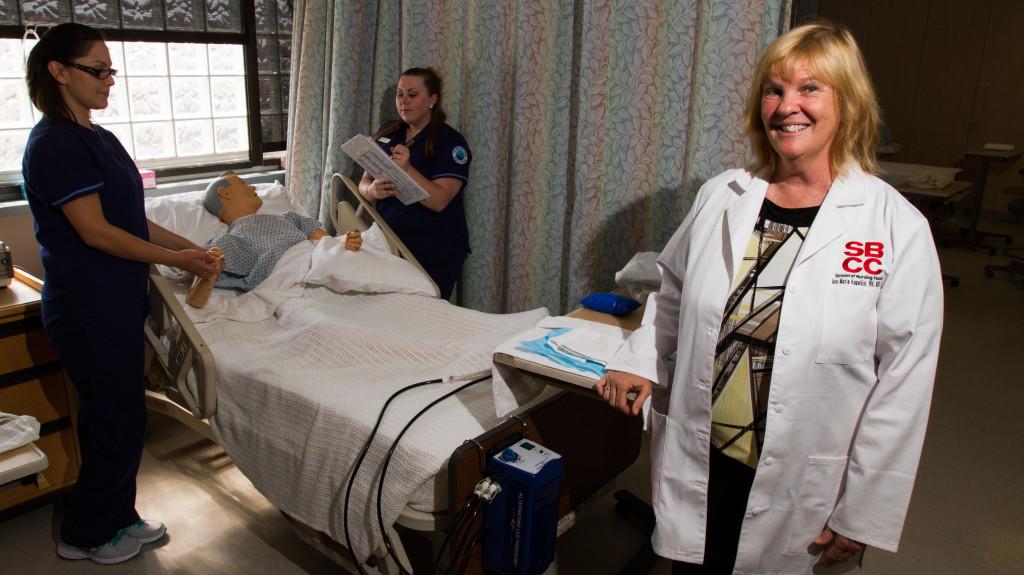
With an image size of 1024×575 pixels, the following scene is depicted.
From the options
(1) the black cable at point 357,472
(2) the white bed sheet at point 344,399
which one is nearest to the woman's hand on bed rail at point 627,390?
(2) the white bed sheet at point 344,399

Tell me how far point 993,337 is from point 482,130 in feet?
10.2

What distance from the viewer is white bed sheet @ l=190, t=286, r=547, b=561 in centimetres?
176

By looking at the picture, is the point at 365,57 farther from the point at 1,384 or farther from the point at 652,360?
the point at 652,360

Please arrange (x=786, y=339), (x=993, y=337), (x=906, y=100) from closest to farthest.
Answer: (x=786, y=339), (x=993, y=337), (x=906, y=100)

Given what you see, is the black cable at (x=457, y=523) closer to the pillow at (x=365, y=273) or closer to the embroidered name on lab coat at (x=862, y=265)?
the embroidered name on lab coat at (x=862, y=265)

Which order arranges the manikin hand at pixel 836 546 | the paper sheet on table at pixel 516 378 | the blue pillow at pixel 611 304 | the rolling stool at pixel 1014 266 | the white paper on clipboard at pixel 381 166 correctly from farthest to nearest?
1. the rolling stool at pixel 1014 266
2. the white paper on clipboard at pixel 381 166
3. the blue pillow at pixel 611 304
4. the paper sheet on table at pixel 516 378
5. the manikin hand at pixel 836 546

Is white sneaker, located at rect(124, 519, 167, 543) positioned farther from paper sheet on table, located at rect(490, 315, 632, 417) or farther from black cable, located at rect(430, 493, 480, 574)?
paper sheet on table, located at rect(490, 315, 632, 417)

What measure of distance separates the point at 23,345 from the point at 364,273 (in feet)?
3.40

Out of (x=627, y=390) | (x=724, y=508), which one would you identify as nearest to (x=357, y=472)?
(x=627, y=390)

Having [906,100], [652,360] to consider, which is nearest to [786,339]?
[652,360]

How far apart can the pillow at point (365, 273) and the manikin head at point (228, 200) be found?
0.43 metres

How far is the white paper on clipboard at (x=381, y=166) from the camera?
2578 millimetres

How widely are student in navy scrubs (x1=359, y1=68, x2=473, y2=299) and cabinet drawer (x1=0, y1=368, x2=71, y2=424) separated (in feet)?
4.02

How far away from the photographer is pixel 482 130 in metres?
2.94
